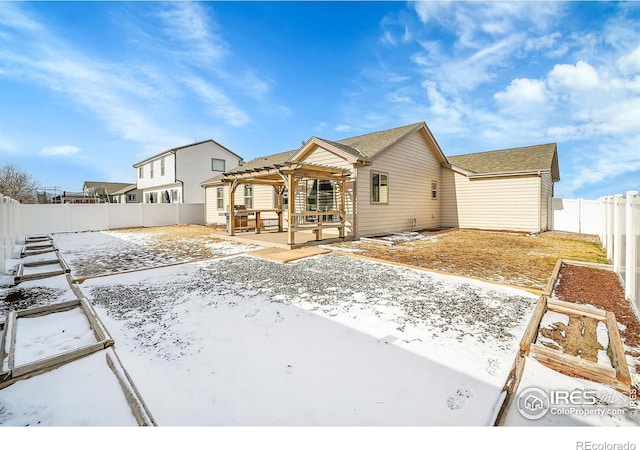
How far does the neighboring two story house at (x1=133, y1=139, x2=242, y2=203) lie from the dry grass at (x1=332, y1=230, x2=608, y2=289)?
18174 mm

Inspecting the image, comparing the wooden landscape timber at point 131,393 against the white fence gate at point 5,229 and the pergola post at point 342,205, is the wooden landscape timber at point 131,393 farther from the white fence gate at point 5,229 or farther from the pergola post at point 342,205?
the pergola post at point 342,205

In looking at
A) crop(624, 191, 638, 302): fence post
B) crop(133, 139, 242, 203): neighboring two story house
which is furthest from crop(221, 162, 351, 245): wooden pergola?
crop(133, 139, 242, 203): neighboring two story house

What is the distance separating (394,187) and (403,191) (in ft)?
2.73

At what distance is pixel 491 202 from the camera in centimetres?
1377

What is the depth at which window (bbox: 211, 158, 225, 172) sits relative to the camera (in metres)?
23.8

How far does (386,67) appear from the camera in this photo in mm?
11172

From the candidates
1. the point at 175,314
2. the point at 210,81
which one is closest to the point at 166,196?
the point at 210,81

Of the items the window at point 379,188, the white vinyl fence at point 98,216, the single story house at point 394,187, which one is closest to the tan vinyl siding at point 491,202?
the single story house at point 394,187

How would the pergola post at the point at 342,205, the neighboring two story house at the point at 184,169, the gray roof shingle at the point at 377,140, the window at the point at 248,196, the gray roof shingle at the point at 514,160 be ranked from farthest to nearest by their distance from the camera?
the neighboring two story house at the point at 184,169 → the window at the point at 248,196 → the gray roof shingle at the point at 514,160 → the gray roof shingle at the point at 377,140 → the pergola post at the point at 342,205

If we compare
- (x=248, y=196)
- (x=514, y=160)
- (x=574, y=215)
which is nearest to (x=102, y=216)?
(x=248, y=196)

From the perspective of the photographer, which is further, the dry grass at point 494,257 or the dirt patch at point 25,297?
the dry grass at point 494,257

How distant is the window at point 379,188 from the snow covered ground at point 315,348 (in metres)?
6.35

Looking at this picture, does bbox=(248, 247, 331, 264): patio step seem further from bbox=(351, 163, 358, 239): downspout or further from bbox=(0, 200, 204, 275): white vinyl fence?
bbox=(0, 200, 204, 275): white vinyl fence

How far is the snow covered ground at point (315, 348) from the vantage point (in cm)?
185
